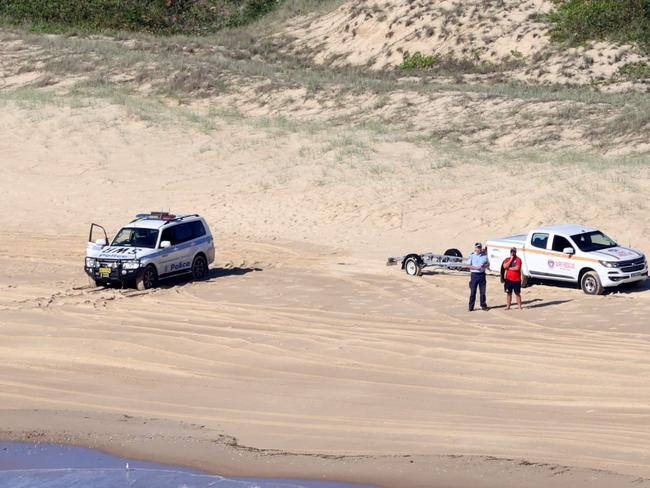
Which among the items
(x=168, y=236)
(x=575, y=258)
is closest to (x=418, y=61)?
(x=168, y=236)

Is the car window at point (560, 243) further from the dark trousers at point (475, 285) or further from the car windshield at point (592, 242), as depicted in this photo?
the dark trousers at point (475, 285)

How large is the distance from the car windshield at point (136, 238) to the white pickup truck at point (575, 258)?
23.9 ft

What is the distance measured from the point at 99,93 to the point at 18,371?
85.4ft

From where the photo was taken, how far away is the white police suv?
2688cm

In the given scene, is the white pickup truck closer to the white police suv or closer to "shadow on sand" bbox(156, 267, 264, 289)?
"shadow on sand" bbox(156, 267, 264, 289)

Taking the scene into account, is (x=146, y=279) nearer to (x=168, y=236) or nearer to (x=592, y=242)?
(x=168, y=236)

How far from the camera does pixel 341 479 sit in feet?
50.9

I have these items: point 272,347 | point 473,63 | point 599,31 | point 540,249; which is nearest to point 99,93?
point 473,63

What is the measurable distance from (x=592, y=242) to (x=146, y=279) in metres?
9.39

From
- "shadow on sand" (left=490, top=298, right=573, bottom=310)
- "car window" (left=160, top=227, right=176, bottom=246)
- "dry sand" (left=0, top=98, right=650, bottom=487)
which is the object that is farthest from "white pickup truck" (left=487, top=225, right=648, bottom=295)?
"car window" (left=160, top=227, right=176, bottom=246)

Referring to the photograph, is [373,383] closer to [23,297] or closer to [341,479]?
[341,479]

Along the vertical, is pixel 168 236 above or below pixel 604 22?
below

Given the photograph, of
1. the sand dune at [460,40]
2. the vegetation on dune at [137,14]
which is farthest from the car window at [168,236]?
the vegetation on dune at [137,14]

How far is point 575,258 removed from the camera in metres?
26.0
